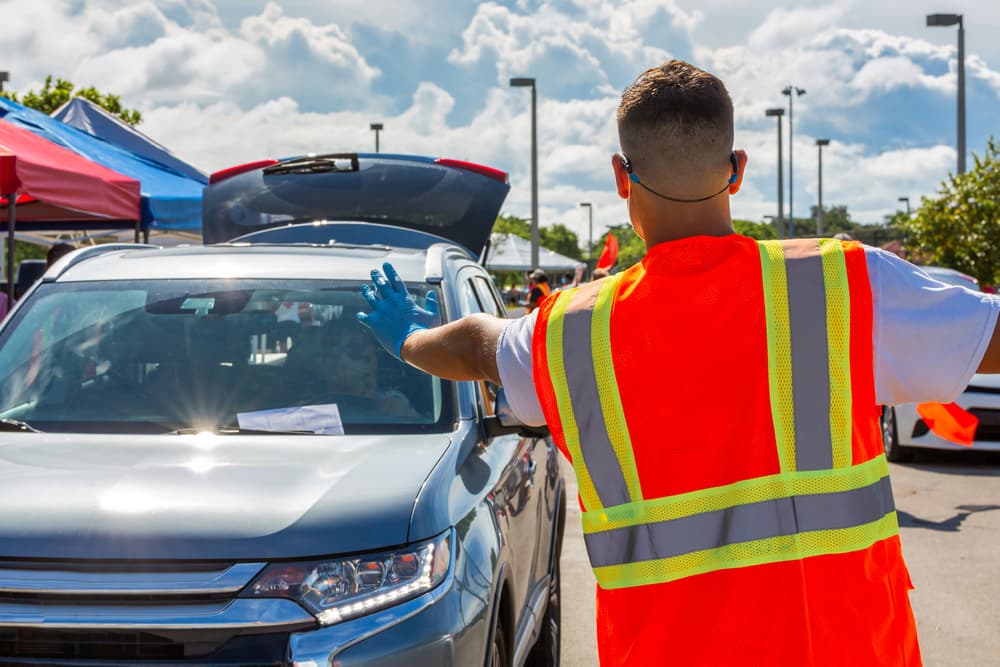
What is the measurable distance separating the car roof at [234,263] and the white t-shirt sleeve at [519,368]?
1.95 m

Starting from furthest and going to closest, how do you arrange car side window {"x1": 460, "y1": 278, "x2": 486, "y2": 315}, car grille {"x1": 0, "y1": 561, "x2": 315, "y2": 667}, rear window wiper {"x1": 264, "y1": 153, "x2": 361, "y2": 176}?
rear window wiper {"x1": 264, "y1": 153, "x2": 361, "y2": 176}
car side window {"x1": 460, "y1": 278, "x2": 486, "y2": 315}
car grille {"x1": 0, "y1": 561, "x2": 315, "y2": 667}

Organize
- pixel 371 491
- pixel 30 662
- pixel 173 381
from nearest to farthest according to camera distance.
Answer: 1. pixel 30 662
2. pixel 371 491
3. pixel 173 381

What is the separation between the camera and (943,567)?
689 cm

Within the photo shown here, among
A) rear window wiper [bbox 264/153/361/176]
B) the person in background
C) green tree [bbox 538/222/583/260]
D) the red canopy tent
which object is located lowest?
the person in background

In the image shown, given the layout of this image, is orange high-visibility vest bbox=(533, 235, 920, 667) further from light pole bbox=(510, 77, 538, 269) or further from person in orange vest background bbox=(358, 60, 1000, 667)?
light pole bbox=(510, 77, 538, 269)

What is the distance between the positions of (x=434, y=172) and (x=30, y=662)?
4.68m

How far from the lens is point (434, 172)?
6.82 meters

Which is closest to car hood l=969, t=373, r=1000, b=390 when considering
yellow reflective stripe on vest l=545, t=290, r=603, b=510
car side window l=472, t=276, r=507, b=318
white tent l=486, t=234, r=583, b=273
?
car side window l=472, t=276, r=507, b=318

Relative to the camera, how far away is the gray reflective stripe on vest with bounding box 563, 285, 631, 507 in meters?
1.94

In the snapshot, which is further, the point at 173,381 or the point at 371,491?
the point at 173,381

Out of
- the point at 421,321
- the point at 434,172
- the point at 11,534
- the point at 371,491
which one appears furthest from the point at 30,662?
the point at 434,172

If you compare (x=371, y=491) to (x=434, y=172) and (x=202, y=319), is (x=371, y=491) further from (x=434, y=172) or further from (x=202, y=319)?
(x=434, y=172)

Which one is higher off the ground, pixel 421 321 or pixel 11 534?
pixel 421 321

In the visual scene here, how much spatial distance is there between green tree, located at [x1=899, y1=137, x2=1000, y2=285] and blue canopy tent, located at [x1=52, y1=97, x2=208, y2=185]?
13.3m
